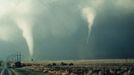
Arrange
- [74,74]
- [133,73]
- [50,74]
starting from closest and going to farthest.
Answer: [133,73] < [74,74] < [50,74]

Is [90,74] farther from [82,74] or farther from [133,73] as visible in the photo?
[133,73]

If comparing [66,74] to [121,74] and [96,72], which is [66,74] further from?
[121,74]

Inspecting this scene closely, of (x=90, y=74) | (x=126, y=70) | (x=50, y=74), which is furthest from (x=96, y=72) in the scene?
(x=50, y=74)

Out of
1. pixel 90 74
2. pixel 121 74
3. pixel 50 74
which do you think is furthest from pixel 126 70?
pixel 50 74

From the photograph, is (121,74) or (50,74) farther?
(50,74)

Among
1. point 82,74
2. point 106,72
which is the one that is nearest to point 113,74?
point 106,72

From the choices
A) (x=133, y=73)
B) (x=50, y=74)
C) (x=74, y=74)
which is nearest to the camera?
(x=133, y=73)

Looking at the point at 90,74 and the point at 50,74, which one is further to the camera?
the point at 50,74

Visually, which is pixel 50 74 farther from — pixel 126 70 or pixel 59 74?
pixel 126 70
